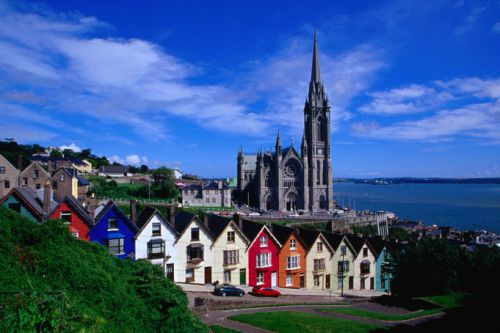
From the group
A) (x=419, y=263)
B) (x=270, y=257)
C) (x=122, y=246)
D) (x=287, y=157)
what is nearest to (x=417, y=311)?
(x=419, y=263)

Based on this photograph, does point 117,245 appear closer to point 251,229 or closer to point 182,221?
point 182,221

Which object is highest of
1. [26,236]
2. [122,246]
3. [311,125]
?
[311,125]

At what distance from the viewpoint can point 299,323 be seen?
20375 mm

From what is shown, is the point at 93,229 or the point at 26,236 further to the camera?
the point at 93,229

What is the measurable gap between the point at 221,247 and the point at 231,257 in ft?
4.69

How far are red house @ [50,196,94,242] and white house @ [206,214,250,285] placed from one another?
1108 centimetres

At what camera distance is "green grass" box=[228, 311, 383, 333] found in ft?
64.5

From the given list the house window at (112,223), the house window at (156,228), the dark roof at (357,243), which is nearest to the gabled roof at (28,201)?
the house window at (112,223)

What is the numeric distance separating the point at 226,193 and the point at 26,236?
78342 millimetres

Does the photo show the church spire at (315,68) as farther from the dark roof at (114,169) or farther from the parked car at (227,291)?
the parked car at (227,291)

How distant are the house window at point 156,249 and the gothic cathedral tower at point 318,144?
77.6 m

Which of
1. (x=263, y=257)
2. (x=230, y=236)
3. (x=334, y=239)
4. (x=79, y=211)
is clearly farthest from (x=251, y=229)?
(x=79, y=211)

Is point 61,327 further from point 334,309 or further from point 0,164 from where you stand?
point 0,164

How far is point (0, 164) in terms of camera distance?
2106 inches
